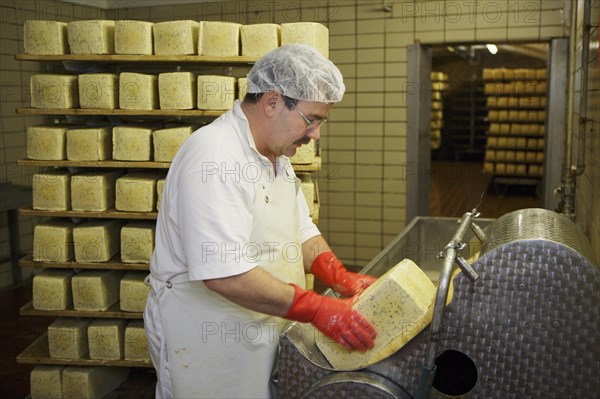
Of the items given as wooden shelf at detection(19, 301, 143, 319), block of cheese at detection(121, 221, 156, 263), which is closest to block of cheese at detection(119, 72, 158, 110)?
block of cheese at detection(121, 221, 156, 263)

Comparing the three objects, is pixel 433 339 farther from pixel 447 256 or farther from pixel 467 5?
pixel 467 5

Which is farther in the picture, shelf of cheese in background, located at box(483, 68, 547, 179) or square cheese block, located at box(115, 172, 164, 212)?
shelf of cheese in background, located at box(483, 68, 547, 179)

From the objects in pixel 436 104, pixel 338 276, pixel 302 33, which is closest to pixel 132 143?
Answer: pixel 302 33

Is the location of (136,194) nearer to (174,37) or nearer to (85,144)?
(85,144)

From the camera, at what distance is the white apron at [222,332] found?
2006 millimetres

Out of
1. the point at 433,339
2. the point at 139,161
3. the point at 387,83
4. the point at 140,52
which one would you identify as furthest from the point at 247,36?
the point at 387,83

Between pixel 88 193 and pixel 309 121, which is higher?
pixel 309 121

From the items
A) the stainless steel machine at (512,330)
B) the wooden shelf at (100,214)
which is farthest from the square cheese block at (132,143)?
the stainless steel machine at (512,330)

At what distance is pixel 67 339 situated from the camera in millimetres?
3721

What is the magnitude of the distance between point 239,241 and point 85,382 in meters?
2.47

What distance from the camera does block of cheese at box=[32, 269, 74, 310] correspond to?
3.68 metres

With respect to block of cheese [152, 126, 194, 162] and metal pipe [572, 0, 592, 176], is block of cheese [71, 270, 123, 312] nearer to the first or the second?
block of cheese [152, 126, 194, 162]

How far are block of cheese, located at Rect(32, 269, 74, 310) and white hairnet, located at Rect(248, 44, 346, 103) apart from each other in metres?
2.25

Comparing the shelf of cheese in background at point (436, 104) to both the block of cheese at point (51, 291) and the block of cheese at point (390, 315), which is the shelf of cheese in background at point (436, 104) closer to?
the block of cheese at point (51, 291)
